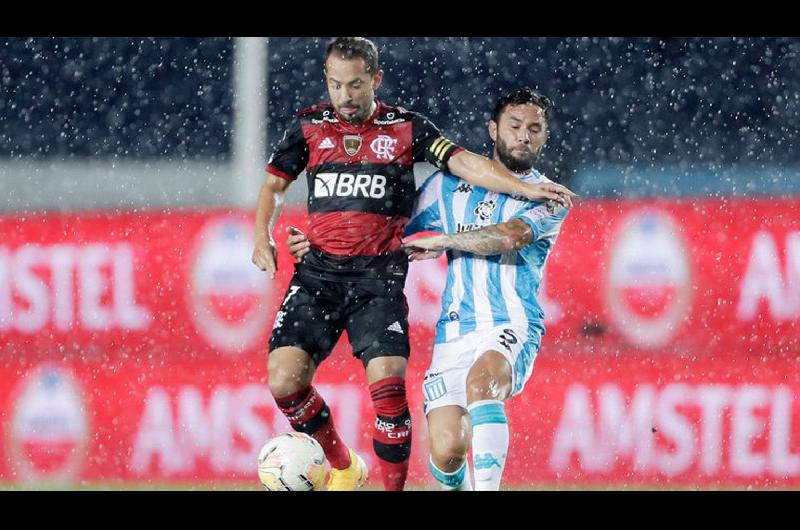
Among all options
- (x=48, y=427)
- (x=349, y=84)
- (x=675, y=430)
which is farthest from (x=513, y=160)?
(x=48, y=427)

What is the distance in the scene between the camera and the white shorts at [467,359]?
4812 millimetres

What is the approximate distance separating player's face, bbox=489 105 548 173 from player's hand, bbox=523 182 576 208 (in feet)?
0.89

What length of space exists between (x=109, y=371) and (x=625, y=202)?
2766 mm

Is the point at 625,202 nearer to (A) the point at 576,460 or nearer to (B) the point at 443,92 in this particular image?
(A) the point at 576,460

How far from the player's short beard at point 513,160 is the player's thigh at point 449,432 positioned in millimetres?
956

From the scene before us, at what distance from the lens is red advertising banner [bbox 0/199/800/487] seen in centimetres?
632

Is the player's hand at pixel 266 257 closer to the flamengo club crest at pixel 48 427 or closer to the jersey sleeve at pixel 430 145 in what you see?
the jersey sleeve at pixel 430 145

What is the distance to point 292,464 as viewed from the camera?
4.80 meters

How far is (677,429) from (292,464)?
7.63 ft

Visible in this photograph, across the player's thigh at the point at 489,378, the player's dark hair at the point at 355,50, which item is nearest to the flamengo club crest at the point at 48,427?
the player's thigh at the point at 489,378

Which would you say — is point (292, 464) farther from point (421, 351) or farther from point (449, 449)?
point (421, 351)

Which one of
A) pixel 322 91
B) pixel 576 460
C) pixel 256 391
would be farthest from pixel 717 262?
pixel 322 91

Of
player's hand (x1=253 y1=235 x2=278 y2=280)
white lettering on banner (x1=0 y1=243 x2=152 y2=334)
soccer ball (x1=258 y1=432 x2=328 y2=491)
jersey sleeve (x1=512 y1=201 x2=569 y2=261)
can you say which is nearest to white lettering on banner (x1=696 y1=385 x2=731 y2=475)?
jersey sleeve (x1=512 y1=201 x2=569 y2=261)

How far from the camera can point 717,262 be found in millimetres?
6453
